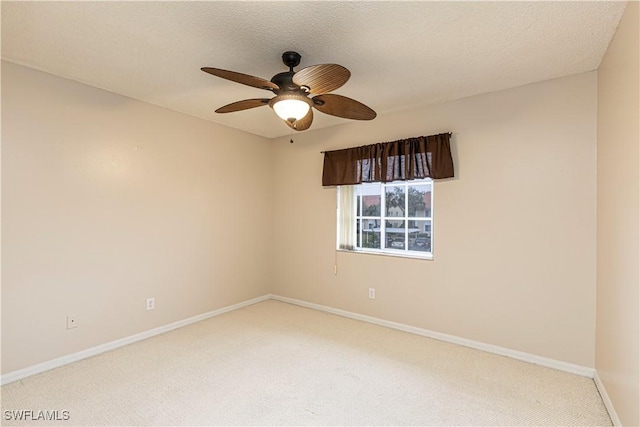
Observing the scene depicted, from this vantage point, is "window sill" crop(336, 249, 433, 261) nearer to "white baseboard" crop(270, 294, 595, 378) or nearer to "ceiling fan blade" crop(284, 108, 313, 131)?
"white baseboard" crop(270, 294, 595, 378)

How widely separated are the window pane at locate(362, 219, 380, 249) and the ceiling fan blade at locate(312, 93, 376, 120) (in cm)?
169

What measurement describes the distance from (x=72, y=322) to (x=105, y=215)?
3.13 ft

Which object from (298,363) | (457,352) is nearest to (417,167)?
(457,352)

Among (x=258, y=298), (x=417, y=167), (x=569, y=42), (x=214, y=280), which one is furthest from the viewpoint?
(x=258, y=298)

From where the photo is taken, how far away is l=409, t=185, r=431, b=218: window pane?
338 centimetres

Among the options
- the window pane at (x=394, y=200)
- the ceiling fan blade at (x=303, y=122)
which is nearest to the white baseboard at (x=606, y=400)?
the window pane at (x=394, y=200)

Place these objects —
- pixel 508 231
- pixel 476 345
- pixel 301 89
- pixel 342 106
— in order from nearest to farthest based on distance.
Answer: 1. pixel 301 89
2. pixel 342 106
3. pixel 508 231
4. pixel 476 345

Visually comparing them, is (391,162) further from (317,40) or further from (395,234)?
(317,40)

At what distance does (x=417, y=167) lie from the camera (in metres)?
Answer: 3.27

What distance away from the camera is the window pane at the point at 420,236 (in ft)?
11.1

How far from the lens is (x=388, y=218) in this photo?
369 cm

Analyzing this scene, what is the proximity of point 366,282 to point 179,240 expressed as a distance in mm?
2199

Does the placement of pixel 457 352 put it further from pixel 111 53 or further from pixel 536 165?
pixel 111 53

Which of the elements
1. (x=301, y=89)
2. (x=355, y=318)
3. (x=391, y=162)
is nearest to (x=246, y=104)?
(x=301, y=89)
